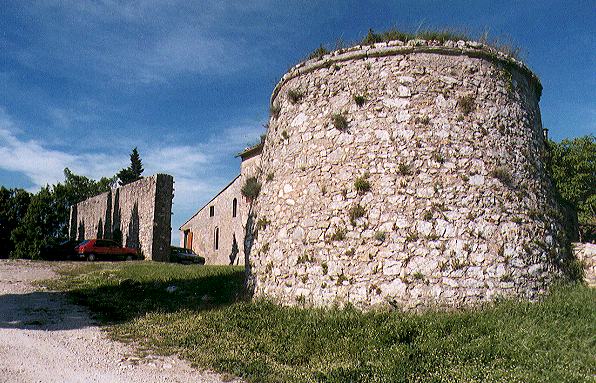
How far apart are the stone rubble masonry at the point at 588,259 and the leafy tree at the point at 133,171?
55819 mm

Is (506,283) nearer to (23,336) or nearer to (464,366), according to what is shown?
(464,366)

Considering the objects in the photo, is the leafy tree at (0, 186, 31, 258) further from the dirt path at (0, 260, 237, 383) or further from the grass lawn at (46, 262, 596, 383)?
the grass lawn at (46, 262, 596, 383)

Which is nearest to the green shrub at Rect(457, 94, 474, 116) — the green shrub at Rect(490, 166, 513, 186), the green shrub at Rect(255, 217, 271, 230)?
the green shrub at Rect(490, 166, 513, 186)

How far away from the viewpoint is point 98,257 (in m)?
26.2

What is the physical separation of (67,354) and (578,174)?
38.5 m

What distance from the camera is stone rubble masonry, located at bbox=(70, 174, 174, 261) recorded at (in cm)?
2522

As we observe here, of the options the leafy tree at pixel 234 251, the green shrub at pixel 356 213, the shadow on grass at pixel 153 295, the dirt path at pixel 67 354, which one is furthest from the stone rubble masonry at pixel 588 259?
the leafy tree at pixel 234 251

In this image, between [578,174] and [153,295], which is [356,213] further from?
[578,174]

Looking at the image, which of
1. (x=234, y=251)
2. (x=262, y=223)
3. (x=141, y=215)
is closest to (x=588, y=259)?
(x=262, y=223)

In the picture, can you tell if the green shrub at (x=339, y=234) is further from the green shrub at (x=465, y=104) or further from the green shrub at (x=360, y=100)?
the green shrub at (x=465, y=104)

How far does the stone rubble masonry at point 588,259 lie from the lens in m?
→ 9.73

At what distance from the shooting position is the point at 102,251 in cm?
2622

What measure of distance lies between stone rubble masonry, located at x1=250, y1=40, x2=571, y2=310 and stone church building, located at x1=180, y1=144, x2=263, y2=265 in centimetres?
1372

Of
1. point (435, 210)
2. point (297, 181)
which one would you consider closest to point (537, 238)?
point (435, 210)
